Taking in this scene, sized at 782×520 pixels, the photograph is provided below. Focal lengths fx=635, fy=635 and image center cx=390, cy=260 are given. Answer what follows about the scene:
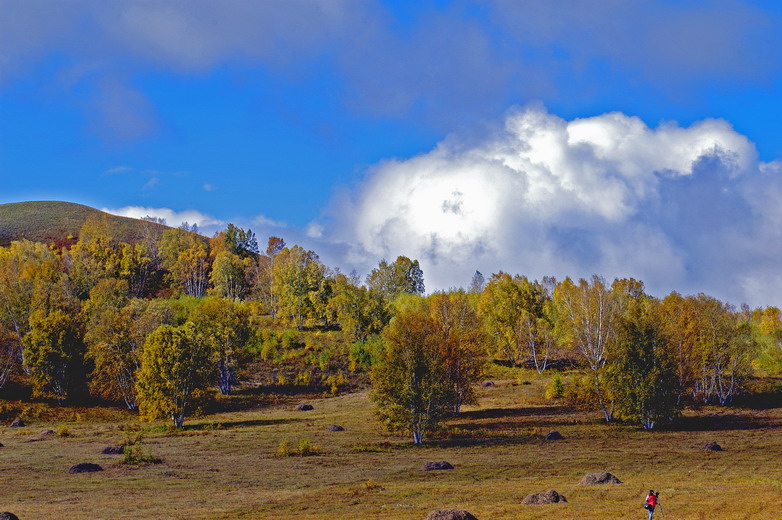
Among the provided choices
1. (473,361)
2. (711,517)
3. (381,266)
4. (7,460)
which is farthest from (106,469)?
(381,266)

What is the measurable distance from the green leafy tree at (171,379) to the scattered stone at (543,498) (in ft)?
169

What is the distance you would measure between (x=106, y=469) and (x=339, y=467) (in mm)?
17009

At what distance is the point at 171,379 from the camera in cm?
7469

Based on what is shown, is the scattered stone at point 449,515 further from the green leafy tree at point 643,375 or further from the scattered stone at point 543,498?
the green leafy tree at point 643,375

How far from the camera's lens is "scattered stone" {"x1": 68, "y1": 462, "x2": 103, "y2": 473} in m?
45.0

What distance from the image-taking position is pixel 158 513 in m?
30.9

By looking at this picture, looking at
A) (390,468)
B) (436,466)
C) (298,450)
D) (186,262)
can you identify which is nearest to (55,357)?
(298,450)

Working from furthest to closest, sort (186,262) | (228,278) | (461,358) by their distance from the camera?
(186,262) < (228,278) < (461,358)

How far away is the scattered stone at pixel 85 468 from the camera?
45.0 m

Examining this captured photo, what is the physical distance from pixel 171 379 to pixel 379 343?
52.3m

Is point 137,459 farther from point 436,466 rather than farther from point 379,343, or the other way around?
point 379,343

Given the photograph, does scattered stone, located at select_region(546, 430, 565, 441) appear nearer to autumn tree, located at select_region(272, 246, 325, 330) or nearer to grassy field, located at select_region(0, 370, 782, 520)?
grassy field, located at select_region(0, 370, 782, 520)

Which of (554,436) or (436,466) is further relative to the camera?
(554,436)

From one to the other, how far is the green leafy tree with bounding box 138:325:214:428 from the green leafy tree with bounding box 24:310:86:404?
69.9ft
